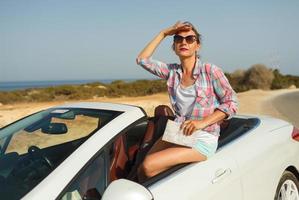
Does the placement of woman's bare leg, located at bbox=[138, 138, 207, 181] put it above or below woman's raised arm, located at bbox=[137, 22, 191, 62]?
below

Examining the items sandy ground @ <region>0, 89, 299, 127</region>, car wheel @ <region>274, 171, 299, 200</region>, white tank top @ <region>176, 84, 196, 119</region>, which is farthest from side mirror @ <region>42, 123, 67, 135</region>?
sandy ground @ <region>0, 89, 299, 127</region>

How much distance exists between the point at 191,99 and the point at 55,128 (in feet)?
3.71

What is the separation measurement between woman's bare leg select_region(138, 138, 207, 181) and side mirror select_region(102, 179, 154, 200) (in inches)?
27.6

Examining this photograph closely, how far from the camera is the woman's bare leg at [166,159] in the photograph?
116 inches

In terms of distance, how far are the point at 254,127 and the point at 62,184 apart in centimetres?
219

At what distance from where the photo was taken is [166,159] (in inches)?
119

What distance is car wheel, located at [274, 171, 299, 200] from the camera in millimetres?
3809

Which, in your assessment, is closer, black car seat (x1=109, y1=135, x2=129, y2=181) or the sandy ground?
black car seat (x1=109, y1=135, x2=129, y2=181)

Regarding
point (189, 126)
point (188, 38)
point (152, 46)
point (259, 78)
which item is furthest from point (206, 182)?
point (259, 78)

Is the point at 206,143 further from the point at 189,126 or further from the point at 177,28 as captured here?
the point at 177,28

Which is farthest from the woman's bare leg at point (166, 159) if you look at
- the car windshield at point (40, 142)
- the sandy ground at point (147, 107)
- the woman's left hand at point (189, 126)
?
the sandy ground at point (147, 107)

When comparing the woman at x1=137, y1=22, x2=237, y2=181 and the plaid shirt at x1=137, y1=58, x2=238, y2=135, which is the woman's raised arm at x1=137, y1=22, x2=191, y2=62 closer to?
the woman at x1=137, y1=22, x2=237, y2=181

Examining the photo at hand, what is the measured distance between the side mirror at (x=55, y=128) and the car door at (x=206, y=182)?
2.87ft

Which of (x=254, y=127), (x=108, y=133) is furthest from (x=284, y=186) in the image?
(x=108, y=133)
